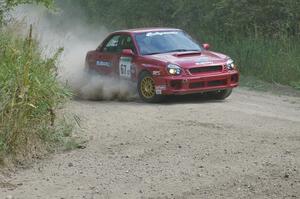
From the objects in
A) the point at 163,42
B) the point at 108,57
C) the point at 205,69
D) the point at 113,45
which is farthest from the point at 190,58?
the point at 113,45

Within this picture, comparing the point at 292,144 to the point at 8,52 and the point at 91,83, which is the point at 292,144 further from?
the point at 91,83

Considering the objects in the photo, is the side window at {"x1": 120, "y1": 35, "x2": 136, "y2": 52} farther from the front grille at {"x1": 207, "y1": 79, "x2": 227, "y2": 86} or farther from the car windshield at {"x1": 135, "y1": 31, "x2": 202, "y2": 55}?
the front grille at {"x1": 207, "y1": 79, "x2": 227, "y2": 86}

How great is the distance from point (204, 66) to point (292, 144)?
461 centimetres

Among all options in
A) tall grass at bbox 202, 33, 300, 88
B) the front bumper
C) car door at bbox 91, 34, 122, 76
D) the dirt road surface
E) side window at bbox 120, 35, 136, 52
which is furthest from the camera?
tall grass at bbox 202, 33, 300, 88

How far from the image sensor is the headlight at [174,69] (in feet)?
42.0

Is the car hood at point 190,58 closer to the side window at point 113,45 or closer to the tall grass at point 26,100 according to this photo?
the side window at point 113,45

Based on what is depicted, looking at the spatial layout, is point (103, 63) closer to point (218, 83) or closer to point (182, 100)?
point (182, 100)

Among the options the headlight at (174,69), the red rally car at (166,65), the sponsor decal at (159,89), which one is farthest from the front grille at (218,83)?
the sponsor decal at (159,89)

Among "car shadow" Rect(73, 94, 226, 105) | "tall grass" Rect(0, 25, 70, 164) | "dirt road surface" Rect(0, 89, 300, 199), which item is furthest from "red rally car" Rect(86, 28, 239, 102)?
"tall grass" Rect(0, 25, 70, 164)

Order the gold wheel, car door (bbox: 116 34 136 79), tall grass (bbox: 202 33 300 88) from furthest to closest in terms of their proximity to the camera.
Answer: tall grass (bbox: 202 33 300 88) < car door (bbox: 116 34 136 79) < the gold wheel

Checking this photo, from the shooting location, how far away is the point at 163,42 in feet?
46.3

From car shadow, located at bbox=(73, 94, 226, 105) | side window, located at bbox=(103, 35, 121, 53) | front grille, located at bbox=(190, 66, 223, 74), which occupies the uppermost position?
side window, located at bbox=(103, 35, 121, 53)

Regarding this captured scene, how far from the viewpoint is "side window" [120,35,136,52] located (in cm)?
1426

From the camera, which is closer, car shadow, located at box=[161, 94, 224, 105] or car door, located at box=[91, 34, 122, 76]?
car shadow, located at box=[161, 94, 224, 105]
